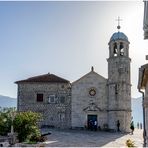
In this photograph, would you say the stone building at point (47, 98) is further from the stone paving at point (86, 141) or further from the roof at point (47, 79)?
the stone paving at point (86, 141)

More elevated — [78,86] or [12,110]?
[78,86]

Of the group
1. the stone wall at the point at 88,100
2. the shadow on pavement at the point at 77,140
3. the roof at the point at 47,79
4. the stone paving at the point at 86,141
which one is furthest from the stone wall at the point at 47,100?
the stone paving at the point at 86,141

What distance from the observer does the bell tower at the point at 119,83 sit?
4406cm

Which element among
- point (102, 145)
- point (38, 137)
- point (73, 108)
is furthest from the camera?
point (73, 108)

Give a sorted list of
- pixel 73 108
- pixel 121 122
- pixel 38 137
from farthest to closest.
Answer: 1. pixel 73 108
2. pixel 121 122
3. pixel 38 137

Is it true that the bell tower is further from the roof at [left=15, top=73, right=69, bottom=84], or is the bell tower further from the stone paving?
the stone paving

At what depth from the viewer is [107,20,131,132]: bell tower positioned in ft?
145

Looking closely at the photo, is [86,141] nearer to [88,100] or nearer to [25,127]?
[25,127]

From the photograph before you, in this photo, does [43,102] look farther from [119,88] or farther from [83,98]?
[119,88]

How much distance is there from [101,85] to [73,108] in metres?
4.38

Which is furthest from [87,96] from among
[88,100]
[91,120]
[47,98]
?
[47,98]

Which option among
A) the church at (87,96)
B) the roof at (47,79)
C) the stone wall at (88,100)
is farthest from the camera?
the roof at (47,79)

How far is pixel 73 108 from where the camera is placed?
1834 inches

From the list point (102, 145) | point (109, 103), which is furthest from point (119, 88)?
point (102, 145)
